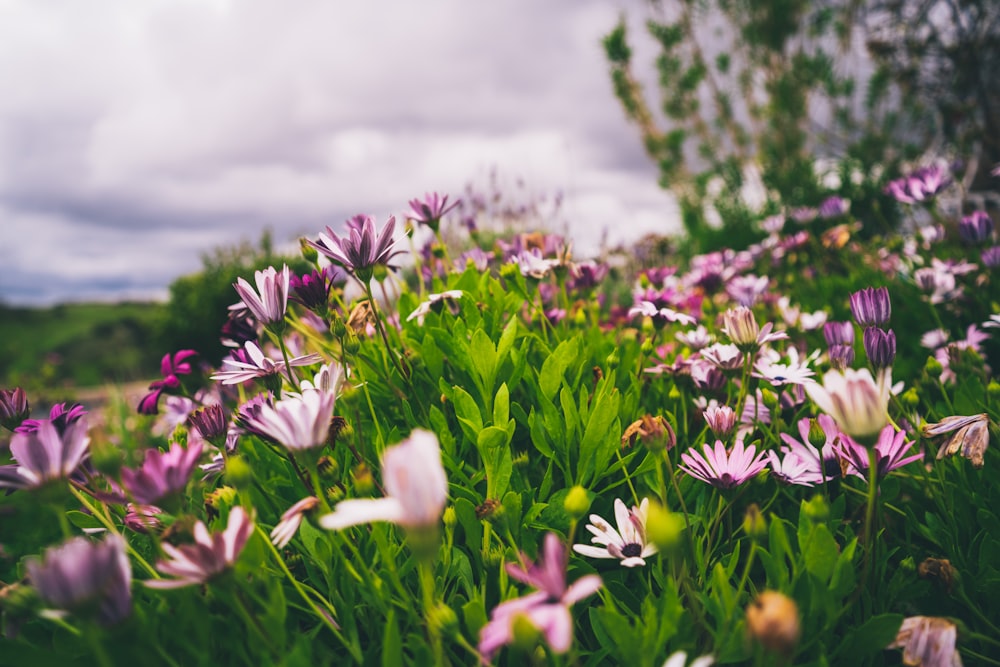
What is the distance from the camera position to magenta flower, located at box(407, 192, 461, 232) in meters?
1.85

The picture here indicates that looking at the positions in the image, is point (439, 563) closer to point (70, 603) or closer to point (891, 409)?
point (70, 603)

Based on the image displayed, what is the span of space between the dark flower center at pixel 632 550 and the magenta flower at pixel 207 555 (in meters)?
0.70

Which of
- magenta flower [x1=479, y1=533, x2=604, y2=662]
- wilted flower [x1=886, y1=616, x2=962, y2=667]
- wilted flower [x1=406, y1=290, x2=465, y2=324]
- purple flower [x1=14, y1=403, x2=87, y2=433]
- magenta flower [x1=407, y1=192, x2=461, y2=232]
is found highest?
magenta flower [x1=407, y1=192, x2=461, y2=232]

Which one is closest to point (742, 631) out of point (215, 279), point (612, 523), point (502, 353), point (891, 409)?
point (612, 523)

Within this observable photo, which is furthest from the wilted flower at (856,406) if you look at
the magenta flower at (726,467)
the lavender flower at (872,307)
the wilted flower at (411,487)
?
the lavender flower at (872,307)

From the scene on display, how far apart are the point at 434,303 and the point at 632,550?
0.93m

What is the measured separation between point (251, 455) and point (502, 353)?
83 cm

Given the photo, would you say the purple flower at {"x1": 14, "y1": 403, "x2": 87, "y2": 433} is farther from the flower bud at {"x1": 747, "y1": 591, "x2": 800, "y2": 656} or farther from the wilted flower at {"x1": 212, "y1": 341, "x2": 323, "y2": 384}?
the flower bud at {"x1": 747, "y1": 591, "x2": 800, "y2": 656}

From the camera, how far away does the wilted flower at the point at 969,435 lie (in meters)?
1.25

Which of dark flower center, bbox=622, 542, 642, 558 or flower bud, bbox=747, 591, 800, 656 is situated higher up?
flower bud, bbox=747, 591, 800, 656

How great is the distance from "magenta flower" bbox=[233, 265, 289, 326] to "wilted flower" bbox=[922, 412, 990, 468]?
1456mm

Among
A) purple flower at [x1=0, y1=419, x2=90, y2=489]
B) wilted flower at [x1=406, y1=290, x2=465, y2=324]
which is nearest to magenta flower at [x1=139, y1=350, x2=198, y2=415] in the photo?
wilted flower at [x1=406, y1=290, x2=465, y2=324]

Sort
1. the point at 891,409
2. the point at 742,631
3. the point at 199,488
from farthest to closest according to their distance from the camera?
1. the point at 891,409
2. the point at 199,488
3. the point at 742,631

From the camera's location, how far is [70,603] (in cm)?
72
